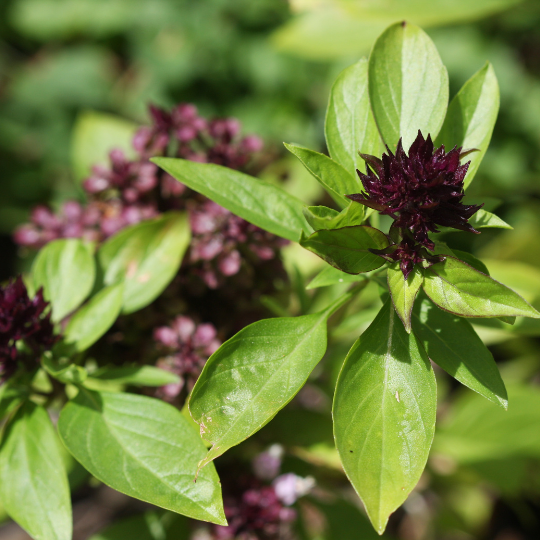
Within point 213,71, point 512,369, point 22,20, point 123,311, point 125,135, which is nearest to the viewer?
point 123,311

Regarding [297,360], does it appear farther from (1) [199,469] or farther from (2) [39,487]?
(2) [39,487]

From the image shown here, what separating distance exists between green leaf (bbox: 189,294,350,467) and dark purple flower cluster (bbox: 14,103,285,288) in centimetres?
40

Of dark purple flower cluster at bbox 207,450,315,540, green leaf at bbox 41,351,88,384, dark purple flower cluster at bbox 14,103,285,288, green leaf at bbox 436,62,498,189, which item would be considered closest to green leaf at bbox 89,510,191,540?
dark purple flower cluster at bbox 207,450,315,540

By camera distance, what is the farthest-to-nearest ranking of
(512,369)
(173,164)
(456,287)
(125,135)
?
(512,369) → (125,135) → (173,164) → (456,287)

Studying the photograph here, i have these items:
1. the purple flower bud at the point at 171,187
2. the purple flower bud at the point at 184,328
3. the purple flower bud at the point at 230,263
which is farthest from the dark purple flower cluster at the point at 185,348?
the purple flower bud at the point at 171,187

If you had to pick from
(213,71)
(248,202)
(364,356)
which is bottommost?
(213,71)

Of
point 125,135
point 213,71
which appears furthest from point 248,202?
point 213,71

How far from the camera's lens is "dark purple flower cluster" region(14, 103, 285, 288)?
1231 millimetres

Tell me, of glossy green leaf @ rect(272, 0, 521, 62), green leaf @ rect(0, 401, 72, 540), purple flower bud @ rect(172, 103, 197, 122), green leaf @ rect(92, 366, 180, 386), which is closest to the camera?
green leaf @ rect(0, 401, 72, 540)

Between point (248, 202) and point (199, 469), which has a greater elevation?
point (248, 202)

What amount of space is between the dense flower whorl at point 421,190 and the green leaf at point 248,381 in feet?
0.73

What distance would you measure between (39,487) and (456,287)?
0.74 metres

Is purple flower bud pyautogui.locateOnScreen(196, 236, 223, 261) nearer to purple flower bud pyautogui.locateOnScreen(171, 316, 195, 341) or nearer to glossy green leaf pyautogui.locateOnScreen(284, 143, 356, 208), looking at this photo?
purple flower bud pyautogui.locateOnScreen(171, 316, 195, 341)

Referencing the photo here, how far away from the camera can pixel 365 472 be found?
714 millimetres
